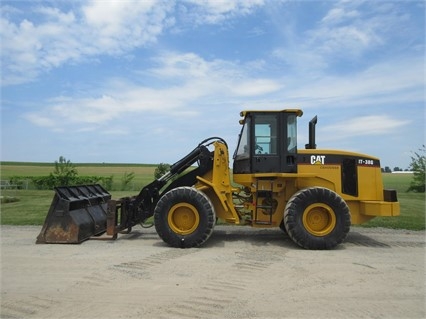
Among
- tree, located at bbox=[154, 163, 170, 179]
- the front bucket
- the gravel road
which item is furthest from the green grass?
the gravel road

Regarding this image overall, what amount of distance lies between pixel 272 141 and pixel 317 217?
1.83 meters

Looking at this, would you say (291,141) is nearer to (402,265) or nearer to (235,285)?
(402,265)

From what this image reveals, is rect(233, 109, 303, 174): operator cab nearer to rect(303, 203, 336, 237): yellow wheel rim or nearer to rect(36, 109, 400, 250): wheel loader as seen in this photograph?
rect(36, 109, 400, 250): wheel loader

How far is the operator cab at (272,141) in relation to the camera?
8609 millimetres

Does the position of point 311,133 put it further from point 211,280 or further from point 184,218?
point 211,280

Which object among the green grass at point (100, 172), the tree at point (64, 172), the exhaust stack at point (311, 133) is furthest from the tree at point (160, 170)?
the exhaust stack at point (311, 133)

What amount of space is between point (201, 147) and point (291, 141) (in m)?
2.00

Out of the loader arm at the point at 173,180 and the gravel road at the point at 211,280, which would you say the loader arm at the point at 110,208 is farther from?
the gravel road at the point at 211,280

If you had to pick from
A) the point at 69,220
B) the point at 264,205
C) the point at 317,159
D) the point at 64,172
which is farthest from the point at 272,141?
the point at 64,172

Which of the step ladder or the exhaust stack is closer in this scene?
the step ladder

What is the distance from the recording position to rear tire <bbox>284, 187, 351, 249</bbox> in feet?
26.7

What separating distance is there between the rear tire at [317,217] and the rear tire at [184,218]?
64.3 inches

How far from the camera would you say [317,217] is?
8.33m

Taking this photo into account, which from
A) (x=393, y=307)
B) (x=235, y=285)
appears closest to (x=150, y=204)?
(x=235, y=285)
